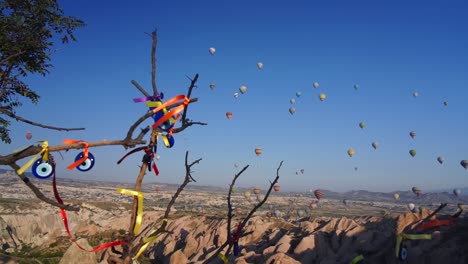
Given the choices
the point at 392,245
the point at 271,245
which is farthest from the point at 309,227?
the point at 392,245

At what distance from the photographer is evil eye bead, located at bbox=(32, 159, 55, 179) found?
2492 mm

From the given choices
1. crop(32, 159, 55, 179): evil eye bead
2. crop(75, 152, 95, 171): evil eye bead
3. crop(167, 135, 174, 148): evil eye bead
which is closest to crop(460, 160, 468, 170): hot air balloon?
crop(167, 135, 174, 148): evil eye bead

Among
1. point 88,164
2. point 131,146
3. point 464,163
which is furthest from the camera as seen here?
point 464,163

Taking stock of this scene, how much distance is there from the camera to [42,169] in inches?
98.2

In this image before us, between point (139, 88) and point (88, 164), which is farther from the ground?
point (139, 88)

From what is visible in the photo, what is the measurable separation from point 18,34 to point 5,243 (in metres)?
33.7

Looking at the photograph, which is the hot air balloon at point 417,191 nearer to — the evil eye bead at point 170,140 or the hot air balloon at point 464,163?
the hot air balloon at point 464,163

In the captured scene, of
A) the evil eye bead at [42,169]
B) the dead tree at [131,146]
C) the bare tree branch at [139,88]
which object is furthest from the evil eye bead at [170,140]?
the evil eye bead at [42,169]

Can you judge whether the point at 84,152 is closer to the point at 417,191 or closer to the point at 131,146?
the point at 131,146

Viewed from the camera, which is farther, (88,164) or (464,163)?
(464,163)

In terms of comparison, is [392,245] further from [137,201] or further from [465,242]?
[137,201]

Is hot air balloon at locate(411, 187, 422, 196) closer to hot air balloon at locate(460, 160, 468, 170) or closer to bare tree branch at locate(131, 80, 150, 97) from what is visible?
hot air balloon at locate(460, 160, 468, 170)

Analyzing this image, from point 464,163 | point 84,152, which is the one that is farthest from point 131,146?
point 464,163

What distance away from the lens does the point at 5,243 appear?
40000 mm
